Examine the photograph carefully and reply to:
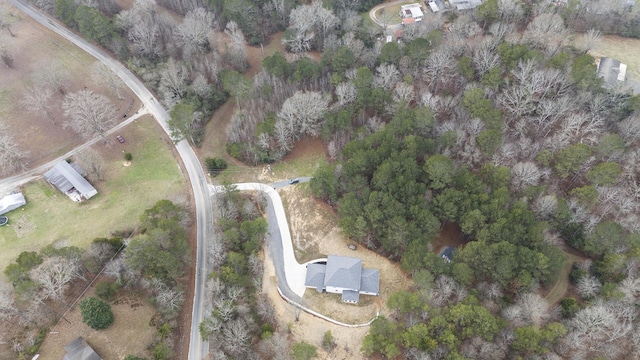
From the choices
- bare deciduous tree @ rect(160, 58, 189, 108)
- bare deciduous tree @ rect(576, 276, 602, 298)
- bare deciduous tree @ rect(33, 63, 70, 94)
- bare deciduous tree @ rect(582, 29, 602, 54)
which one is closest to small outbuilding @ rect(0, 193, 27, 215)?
bare deciduous tree @ rect(33, 63, 70, 94)

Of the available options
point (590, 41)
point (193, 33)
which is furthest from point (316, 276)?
point (590, 41)

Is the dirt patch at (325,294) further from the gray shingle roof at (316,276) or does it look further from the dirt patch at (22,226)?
the dirt patch at (22,226)

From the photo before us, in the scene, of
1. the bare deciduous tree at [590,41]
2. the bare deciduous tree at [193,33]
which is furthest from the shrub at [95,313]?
the bare deciduous tree at [590,41]

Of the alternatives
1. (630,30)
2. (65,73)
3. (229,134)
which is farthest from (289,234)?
(630,30)

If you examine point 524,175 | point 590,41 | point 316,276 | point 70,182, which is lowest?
point 316,276

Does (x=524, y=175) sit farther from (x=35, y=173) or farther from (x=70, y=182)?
(x=35, y=173)

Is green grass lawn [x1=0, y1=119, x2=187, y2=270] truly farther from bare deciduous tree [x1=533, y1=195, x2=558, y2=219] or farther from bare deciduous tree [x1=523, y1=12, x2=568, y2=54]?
bare deciduous tree [x1=523, y1=12, x2=568, y2=54]
